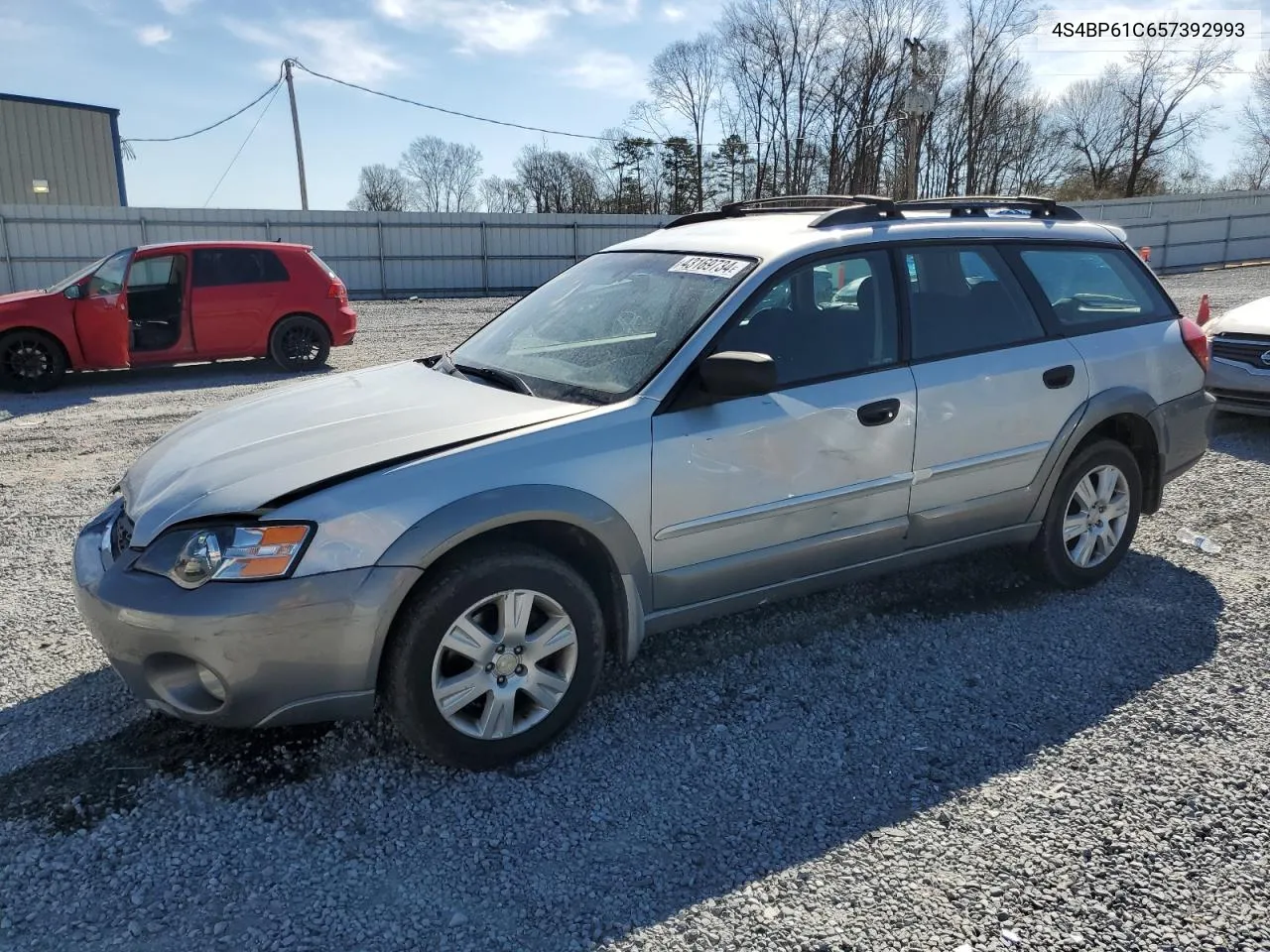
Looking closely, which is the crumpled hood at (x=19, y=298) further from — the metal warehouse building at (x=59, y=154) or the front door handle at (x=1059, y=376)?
the metal warehouse building at (x=59, y=154)

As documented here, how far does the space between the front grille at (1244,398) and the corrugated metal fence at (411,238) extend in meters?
19.0

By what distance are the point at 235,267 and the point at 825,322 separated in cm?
955

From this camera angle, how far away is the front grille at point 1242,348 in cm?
736

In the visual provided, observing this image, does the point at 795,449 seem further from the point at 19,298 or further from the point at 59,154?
the point at 59,154

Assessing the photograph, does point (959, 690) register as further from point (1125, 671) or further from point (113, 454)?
point (113, 454)

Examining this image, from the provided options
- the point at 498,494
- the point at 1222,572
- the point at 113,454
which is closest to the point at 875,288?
the point at 498,494

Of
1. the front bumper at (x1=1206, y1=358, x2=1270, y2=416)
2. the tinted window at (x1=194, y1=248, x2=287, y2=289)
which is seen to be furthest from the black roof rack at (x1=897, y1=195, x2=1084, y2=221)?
the tinted window at (x1=194, y1=248, x2=287, y2=289)

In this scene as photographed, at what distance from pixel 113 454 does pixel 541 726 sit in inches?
231

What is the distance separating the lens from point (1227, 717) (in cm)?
335

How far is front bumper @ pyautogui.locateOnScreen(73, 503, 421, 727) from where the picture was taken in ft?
8.68

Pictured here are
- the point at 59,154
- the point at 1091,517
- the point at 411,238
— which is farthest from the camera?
the point at 59,154

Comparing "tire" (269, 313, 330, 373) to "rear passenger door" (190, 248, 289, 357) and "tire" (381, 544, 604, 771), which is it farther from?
"tire" (381, 544, 604, 771)

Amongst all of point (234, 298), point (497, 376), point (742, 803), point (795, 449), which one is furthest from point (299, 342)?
point (742, 803)

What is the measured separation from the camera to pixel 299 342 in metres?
11.7
